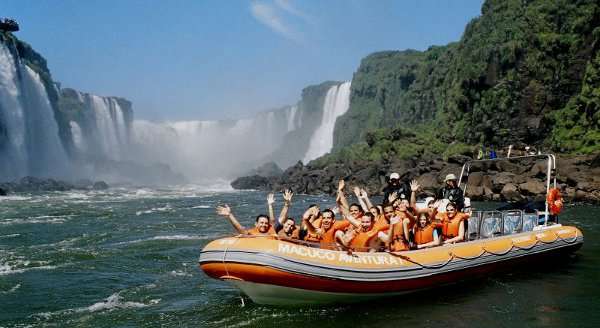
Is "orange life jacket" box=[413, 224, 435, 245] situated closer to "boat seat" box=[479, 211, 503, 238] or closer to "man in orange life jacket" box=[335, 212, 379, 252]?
"man in orange life jacket" box=[335, 212, 379, 252]

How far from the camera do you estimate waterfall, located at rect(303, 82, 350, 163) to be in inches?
4167

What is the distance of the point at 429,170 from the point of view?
43688 mm

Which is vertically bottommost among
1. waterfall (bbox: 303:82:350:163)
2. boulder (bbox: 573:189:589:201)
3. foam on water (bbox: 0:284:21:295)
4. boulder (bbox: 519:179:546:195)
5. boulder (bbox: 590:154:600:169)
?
foam on water (bbox: 0:284:21:295)

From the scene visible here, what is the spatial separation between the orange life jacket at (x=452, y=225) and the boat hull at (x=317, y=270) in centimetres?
49

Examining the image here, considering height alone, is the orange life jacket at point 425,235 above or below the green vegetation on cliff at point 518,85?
below

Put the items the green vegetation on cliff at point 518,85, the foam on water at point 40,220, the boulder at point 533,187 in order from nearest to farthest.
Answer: the foam on water at point 40,220 < the boulder at point 533,187 < the green vegetation on cliff at point 518,85

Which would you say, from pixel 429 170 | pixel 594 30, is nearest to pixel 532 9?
pixel 594 30

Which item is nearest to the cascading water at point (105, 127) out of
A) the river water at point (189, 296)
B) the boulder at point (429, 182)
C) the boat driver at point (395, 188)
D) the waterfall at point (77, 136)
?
the waterfall at point (77, 136)

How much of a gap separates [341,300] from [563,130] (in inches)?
1540

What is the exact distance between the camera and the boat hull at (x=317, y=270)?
9070mm

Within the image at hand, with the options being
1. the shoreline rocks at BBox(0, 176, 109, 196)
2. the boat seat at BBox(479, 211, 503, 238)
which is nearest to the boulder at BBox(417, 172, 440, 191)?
the boat seat at BBox(479, 211, 503, 238)

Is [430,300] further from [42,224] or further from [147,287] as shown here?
[42,224]

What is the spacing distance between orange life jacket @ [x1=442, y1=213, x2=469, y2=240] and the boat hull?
1.61 feet

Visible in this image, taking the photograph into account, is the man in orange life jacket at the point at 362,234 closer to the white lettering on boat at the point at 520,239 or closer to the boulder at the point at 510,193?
the white lettering on boat at the point at 520,239
